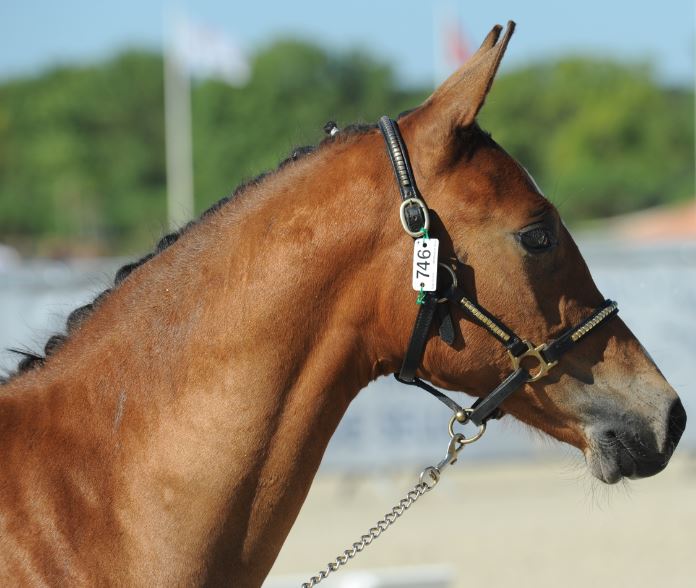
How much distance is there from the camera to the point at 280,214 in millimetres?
2676

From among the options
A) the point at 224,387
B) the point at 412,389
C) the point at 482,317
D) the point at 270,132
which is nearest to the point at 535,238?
the point at 482,317

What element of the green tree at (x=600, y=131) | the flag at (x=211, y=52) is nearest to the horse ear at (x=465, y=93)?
the flag at (x=211, y=52)

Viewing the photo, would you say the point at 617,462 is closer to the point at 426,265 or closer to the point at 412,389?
the point at 426,265

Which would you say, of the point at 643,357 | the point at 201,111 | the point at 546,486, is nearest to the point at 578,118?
the point at 201,111

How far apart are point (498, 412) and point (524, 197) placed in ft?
2.02

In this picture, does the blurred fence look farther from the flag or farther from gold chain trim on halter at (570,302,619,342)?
the flag

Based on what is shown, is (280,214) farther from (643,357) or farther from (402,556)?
(402,556)

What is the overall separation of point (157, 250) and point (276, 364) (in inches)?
21.2

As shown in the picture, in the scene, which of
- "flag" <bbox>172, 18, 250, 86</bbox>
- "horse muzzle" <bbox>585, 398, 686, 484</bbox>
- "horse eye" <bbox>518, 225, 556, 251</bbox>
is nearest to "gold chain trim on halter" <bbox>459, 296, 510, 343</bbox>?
"horse eye" <bbox>518, 225, 556, 251</bbox>

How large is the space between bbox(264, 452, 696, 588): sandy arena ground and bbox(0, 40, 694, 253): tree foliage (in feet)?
123

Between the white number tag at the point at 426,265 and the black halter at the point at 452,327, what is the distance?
0.03m

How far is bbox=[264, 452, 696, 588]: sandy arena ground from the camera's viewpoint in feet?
24.5

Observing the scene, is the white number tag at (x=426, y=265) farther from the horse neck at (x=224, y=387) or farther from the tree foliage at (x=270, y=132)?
the tree foliage at (x=270, y=132)

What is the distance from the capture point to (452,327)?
2650 millimetres
